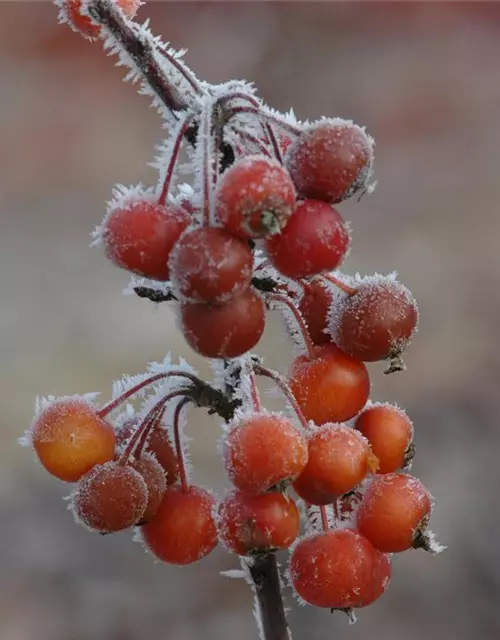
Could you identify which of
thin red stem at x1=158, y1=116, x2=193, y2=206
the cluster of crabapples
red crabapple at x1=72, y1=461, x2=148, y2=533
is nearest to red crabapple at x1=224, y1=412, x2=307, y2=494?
the cluster of crabapples

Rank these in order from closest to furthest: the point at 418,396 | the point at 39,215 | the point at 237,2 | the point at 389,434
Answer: the point at 389,434, the point at 418,396, the point at 39,215, the point at 237,2

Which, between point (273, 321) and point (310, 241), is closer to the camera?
point (310, 241)

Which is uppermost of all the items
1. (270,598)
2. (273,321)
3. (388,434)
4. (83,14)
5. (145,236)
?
(273,321)

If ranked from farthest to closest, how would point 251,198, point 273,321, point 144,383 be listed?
point 273,321 → point 144,383 → point 251,198

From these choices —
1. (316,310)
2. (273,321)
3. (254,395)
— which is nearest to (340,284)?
(316,310)

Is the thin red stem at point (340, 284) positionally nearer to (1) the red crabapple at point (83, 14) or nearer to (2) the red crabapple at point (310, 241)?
(2) the red crabapple at point (310, 241)

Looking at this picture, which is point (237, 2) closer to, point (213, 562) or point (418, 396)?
point (418, 396)

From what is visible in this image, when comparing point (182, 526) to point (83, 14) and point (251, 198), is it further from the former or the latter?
point (83, 14)

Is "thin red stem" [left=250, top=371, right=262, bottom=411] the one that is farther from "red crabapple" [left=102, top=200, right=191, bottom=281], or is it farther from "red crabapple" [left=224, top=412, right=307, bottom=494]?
"red crabapple" [left=102, top=200, right=191, bottom=281]

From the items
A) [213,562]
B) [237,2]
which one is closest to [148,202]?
[213,562]
